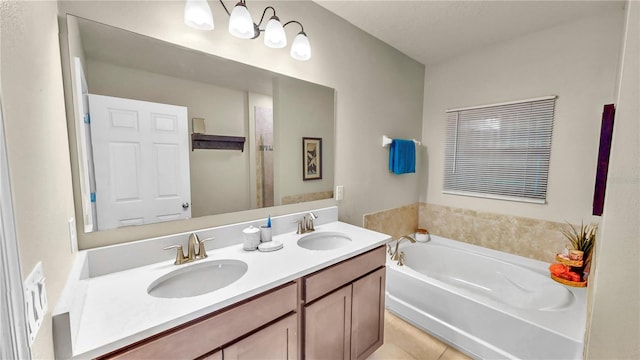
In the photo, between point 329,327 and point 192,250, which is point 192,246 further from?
point 329,327

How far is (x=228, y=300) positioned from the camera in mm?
906

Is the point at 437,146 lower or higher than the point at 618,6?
lower

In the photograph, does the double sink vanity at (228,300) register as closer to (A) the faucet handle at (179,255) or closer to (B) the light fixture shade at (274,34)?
(A) the faucet handle at (179,255)

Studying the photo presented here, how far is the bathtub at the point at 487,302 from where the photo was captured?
151 centimetres

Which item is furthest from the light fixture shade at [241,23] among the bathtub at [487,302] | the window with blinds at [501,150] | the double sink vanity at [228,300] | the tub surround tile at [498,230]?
the tub surround tile at [498,230]

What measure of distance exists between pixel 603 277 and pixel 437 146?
87.4 inches

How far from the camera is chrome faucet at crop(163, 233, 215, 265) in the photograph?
1202 mm

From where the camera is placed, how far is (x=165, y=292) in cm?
110

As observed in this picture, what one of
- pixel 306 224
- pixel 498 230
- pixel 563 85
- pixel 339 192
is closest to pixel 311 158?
pixel 339 192

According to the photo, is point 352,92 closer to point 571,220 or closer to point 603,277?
point 603,277

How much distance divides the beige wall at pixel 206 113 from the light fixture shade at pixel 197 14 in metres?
0.28

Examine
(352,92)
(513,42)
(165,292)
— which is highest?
(513,42)

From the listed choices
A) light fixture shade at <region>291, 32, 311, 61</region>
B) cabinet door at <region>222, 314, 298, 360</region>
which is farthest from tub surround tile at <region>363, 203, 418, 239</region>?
light fixture shade at <region>291, 32, 311, 61</region>

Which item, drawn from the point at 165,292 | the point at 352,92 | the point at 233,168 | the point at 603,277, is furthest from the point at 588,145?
the point at 165,292
